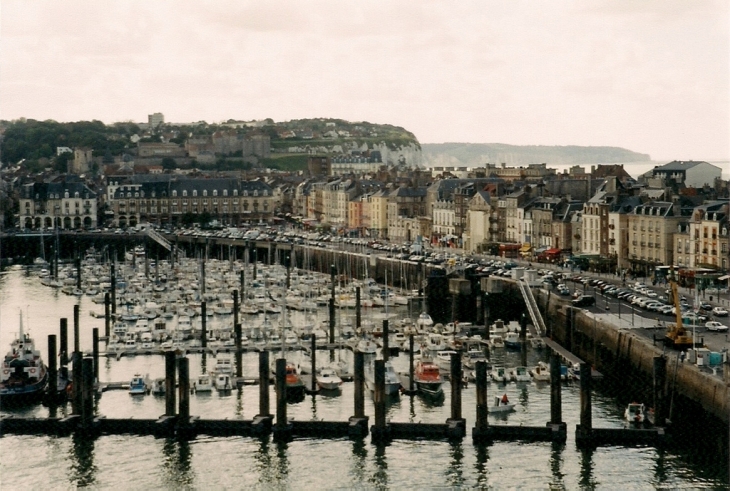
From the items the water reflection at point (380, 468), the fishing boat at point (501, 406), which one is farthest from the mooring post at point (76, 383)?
the fishing boat at point (501, 406)

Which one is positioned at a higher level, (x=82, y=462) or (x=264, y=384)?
(x=264, y=384)

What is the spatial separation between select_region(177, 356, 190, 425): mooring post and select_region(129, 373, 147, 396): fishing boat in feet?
15.2

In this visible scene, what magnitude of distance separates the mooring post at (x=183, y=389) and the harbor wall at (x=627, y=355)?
10402mm

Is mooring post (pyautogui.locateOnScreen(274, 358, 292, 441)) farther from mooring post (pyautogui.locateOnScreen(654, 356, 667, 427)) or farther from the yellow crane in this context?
the yellow crane

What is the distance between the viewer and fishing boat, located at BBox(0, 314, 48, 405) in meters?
31.5

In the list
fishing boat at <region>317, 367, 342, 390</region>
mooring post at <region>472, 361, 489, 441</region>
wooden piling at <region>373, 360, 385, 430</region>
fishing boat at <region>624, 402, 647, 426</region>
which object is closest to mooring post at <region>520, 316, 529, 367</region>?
fishing boat at <region>317, 367, 342, 390</region>

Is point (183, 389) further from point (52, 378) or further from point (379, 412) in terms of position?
point (52, 378)

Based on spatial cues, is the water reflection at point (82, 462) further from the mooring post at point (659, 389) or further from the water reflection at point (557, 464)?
the mooring post at point (659, 389)

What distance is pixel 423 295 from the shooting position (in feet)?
168

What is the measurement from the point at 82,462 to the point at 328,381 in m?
7.75

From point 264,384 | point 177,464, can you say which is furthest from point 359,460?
point 177,464

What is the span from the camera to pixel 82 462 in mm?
26156

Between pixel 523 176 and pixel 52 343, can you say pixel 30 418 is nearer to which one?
pixel 52 343

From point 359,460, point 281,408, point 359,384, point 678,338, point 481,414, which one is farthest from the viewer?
point 678,338
